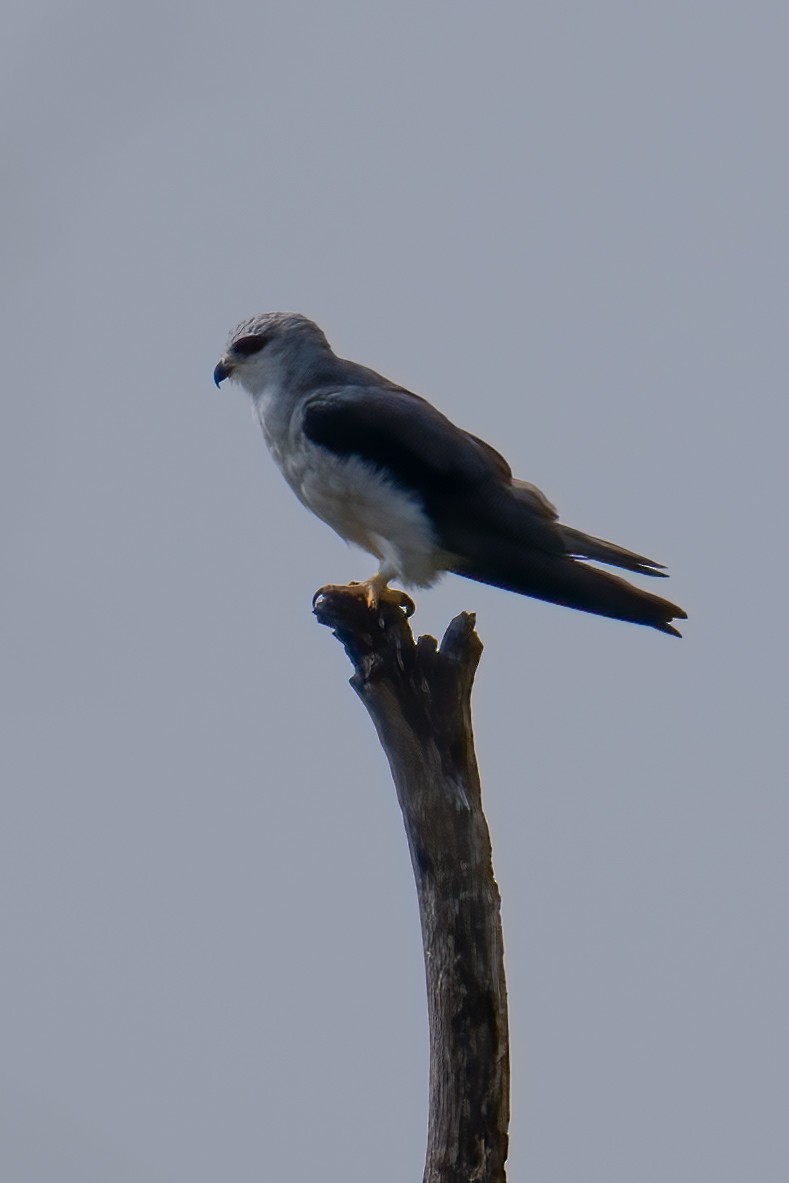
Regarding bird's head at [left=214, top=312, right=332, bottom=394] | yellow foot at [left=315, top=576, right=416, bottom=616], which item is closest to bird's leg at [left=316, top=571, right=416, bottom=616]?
yellow foot at [left=315, top=576, right=416, bottom=616]

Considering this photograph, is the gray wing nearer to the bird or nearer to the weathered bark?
the bird

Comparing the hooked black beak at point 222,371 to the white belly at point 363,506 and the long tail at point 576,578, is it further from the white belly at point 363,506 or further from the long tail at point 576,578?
the long tail at point 576,578

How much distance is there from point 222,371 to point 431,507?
1.76 meters

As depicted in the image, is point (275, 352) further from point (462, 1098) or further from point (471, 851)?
point (462, 1098)

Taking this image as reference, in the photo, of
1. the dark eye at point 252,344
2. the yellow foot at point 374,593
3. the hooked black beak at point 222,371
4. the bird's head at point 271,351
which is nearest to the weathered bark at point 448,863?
the yellow foot at point 374,593

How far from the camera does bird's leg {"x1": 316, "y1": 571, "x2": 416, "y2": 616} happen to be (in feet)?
21.2

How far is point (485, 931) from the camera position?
18.3 feet

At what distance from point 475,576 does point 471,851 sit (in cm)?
196

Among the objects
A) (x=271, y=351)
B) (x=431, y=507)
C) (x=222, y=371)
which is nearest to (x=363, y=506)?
(x=431, y=507)

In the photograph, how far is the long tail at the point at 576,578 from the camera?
6895 mm

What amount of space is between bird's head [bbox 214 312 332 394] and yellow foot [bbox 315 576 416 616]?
119 cm

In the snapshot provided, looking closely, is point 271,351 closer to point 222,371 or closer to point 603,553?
point 222,371

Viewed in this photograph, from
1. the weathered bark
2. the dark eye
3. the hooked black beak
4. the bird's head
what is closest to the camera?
the weathered bark

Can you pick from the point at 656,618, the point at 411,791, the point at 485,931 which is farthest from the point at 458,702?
the point at 656,618
